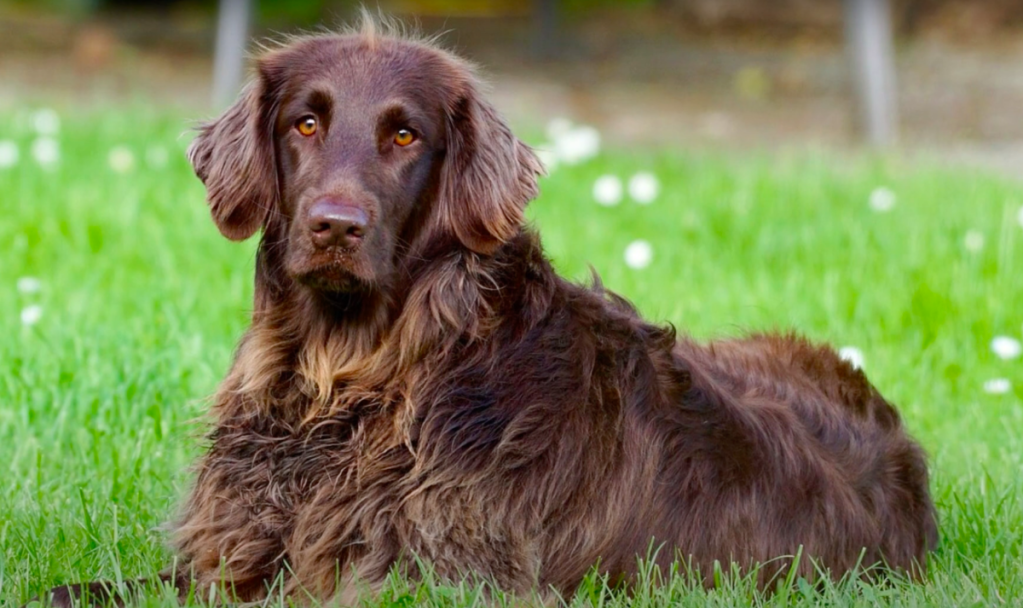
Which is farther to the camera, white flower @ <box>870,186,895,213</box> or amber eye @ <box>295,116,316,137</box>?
white flower @ <box>870,186,895,213</box>

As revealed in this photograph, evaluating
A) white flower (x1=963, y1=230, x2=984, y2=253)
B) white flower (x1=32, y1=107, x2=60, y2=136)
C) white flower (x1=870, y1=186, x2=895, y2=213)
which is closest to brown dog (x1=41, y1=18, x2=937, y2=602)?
white flower (x1=963, y1=230, x2=984, y2=253)

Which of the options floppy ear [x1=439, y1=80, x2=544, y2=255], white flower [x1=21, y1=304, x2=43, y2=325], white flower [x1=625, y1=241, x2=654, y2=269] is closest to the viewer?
floppy ear [x1=439, y1=80, x2=544, y2=255]

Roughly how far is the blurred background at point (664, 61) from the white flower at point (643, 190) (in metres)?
2.65

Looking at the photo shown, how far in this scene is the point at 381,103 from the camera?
344 cm

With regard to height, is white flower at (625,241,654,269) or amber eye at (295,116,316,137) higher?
amber eye at (295,116,316,137)

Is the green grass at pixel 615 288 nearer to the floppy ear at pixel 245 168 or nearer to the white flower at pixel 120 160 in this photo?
the white flower at pixel 120 160

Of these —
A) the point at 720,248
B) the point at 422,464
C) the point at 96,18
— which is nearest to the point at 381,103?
the point at 422,464

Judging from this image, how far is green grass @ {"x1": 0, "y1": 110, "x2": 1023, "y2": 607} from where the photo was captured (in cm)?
376

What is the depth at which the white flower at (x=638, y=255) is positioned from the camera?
21.1 ft

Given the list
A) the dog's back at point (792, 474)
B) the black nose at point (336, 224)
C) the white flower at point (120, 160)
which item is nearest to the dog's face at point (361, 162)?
the black nose at point (336, 224)

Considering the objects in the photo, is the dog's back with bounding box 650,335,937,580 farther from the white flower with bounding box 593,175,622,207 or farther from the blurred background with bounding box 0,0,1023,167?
the blurred background with bounding box 0,0,1023,167

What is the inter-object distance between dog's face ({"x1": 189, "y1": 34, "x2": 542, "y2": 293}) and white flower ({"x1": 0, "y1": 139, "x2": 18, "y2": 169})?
4.70 m

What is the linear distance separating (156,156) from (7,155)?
2.89 ft

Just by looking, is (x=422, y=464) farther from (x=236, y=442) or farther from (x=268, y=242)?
(x=268, y=242)
